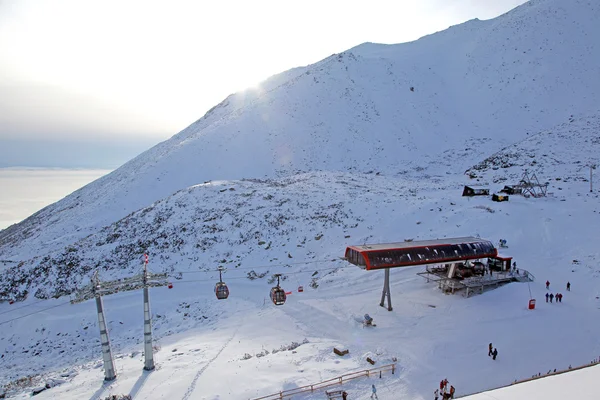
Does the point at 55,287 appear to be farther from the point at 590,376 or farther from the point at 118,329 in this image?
the point at 590,376

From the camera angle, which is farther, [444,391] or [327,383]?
[327,383]

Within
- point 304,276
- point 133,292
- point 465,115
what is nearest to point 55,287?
point 133,292

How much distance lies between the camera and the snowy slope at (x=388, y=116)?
75.8 metres

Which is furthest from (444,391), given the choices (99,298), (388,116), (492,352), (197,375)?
(388,116)

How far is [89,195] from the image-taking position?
274ft

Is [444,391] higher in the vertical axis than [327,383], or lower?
lower

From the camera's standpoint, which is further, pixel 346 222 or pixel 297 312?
pixel 346 222

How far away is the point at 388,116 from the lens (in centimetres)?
9006

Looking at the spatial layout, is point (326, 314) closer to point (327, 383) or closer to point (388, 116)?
point (327, 383)

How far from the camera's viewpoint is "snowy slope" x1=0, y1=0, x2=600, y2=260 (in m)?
75.8

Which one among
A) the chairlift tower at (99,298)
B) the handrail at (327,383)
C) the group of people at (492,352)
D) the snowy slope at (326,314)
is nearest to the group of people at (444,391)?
the snowy slope at (326,314)

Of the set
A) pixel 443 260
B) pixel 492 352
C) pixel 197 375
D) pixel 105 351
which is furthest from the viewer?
pixel 443 260

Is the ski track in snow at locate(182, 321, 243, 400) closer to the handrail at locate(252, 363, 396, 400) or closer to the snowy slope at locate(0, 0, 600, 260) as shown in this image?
the handrail at locate(252, 363, 396, 400)

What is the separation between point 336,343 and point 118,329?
64.5 ft
